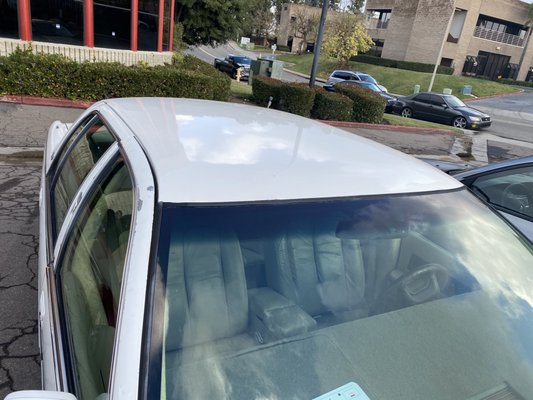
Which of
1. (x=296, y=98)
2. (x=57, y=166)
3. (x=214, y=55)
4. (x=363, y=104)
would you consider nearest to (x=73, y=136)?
(x=57, y=166)

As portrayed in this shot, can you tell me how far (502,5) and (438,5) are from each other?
9.57 m

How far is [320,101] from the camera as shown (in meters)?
13.0

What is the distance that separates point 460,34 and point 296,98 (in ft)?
121

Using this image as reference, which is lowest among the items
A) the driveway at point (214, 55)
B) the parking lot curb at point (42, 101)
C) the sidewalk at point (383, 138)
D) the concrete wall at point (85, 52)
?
the driveway at point (214, 55)

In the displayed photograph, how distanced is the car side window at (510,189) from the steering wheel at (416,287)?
6.71 feet

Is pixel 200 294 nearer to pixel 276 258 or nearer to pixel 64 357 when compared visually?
pixel 276 258

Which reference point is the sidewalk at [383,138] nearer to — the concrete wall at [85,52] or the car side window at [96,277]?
the concrete wall at [85,52]

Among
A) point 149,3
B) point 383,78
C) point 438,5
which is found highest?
point 438,5

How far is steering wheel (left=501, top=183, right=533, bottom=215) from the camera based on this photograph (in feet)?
11.7

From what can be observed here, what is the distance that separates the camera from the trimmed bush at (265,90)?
42.3ft

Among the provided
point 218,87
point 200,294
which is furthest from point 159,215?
point 218,87

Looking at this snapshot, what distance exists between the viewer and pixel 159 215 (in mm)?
1308

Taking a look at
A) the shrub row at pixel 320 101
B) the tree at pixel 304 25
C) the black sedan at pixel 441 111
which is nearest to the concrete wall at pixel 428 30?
the tree at pixel 304 25

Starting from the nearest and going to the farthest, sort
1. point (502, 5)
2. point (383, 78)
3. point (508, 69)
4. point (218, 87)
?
1. point (218, 87)
2. point (383, 78)
3. point (502, 5)
4. point (508, 69)
